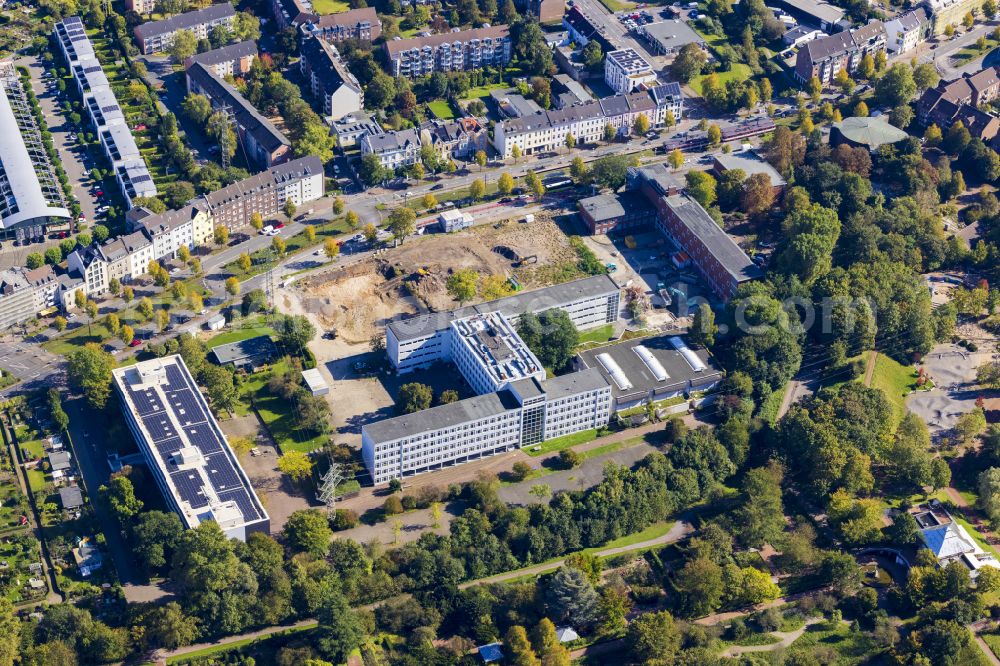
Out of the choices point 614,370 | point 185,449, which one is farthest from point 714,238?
point 185,449

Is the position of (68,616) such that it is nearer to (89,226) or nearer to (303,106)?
(89,226)

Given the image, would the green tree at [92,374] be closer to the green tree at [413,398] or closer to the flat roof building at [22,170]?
the flat roof building at [22,170]

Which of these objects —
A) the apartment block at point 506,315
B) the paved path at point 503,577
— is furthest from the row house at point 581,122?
the paved path at point 503,577

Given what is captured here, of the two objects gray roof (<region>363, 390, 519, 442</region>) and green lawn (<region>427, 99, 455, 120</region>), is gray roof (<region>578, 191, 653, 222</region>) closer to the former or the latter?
green lawn (<region>427, 99, 455, 120</region>)

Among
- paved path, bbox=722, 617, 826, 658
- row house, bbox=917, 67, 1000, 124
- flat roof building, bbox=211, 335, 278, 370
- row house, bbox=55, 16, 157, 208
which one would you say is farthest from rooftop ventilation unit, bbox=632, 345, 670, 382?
row house, bbox=917, 67, 1000, 124

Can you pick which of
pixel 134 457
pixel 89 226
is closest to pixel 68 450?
pixel 134 457
